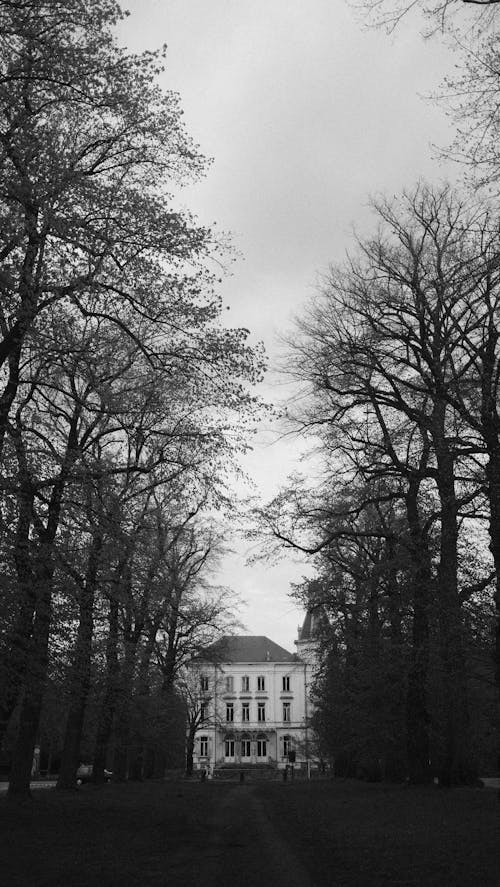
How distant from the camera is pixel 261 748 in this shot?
3930 inches

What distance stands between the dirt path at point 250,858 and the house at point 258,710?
79449mm

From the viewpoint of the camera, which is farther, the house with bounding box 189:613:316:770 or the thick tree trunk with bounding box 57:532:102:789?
the house with bounding box 189:613:316:770

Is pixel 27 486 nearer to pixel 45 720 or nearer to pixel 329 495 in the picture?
pixel 329 495

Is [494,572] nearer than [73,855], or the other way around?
[73,855]

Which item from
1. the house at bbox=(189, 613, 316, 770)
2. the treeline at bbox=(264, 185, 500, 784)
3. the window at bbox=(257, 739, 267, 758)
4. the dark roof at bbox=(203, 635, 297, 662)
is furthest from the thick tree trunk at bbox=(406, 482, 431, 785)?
the dark roof at bbox=(203, 635, 297, 662)

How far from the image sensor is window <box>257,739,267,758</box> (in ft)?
325

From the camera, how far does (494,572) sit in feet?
60.3

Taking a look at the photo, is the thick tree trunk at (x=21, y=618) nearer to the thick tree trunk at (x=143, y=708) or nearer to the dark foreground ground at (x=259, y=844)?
the dark foreground ground at (x=259, y=844)

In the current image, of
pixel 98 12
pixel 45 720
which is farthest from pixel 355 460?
pixel 45 720

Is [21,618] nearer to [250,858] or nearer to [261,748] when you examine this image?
[250,858]

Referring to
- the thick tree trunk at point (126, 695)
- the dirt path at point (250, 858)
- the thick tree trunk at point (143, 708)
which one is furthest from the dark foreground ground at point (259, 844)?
the thick tree trunk at point (143, 708)

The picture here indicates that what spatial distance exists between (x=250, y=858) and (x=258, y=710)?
98.3 meters

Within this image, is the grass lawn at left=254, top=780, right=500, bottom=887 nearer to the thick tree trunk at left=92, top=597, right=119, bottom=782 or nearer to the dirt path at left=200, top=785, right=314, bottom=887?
the dirt path at left=200, top=785, right=314, bottom=887

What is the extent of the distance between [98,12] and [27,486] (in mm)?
8457
